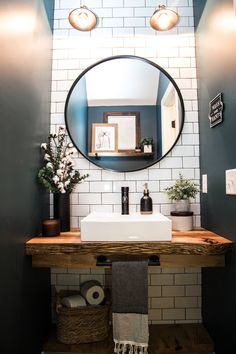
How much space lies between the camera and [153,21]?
1.87m

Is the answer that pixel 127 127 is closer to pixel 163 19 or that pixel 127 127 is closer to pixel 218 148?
pixel 218 148

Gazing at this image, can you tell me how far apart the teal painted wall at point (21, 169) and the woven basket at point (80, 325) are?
144mm

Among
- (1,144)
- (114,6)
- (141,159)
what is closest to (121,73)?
(114,6)

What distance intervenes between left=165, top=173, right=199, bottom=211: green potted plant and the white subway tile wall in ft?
0.49

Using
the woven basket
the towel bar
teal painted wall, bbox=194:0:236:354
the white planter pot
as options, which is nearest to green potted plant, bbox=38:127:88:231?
the towel bar

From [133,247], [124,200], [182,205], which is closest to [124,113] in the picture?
[124,200]

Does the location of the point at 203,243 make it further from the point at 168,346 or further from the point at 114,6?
the point at 114,6

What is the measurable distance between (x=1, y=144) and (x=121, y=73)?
1209 mm

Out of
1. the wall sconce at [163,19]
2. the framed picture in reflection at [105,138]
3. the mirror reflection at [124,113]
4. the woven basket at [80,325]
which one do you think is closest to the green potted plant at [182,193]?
the mirror reflection at [124,113]

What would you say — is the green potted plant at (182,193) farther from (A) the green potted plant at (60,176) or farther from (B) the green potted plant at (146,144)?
(A) the green potted plant at (60,176)

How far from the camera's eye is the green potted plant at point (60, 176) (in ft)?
5.61

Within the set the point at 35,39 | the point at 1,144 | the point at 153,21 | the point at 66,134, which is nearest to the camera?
the point at 1,144

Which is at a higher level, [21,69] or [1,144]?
[21,69]

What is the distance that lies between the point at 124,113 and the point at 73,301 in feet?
4.75
